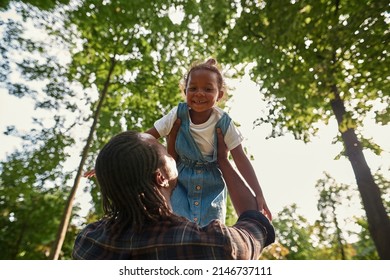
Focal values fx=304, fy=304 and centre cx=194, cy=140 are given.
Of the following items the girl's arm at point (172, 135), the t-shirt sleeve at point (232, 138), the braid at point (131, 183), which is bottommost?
the braid at point (131, 183)

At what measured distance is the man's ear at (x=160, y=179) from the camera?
1155 millimetres

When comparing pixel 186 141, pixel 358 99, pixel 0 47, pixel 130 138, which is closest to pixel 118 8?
pixel 0 47

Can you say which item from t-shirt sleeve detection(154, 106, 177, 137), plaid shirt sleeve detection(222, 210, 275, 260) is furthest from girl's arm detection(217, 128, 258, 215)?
t-shirt sleeve detection(154, 106, 177, 137)

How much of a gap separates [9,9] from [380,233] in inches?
377

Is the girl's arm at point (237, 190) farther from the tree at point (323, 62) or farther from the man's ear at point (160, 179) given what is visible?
the tree at point (323, 62)

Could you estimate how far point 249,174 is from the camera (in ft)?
6.34

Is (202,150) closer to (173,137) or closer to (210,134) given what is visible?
(210,134)

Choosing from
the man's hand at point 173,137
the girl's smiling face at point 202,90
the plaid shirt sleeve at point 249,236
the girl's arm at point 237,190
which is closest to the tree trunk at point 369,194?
the girl's smiling face at point 202,90

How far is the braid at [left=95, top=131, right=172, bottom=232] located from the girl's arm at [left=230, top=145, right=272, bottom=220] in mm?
787

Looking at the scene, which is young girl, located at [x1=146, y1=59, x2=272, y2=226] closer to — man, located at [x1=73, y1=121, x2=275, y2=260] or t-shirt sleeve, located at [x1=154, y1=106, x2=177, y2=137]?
t-shirt sleeve, located at [x1=154, y1=106, x2=177, y2=137]

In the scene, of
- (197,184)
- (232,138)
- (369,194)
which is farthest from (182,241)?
(369,194)

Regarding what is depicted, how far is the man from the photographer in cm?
101

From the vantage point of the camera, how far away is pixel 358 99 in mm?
7270
